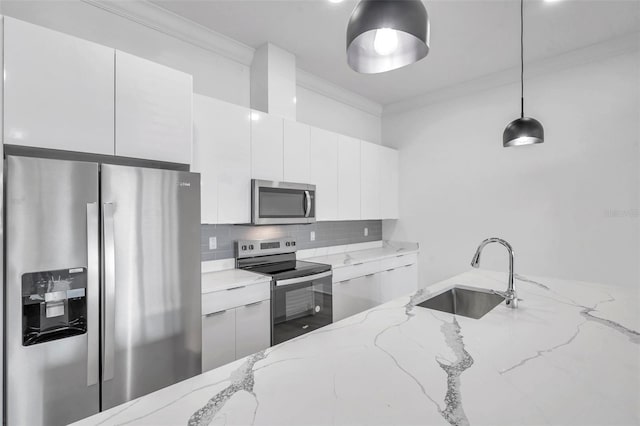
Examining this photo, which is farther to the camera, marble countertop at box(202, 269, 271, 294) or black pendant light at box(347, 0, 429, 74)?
marble countertop at box(202, 269, 271, 294)

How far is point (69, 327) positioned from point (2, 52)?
126cm

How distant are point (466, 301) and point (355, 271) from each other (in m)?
1.39

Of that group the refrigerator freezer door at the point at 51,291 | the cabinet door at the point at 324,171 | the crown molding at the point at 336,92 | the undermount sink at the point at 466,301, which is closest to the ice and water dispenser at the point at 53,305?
the refrigerator freezer door at the point at 51,291

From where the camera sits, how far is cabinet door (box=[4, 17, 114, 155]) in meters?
1.46

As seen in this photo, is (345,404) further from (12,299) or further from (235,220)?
(235,220)

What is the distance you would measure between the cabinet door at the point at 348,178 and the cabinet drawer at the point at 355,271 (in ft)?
1.85

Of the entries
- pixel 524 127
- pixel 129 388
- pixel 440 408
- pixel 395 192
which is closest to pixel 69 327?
pixel 129 388

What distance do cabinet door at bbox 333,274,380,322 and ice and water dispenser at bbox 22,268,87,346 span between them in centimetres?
203

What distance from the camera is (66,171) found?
4.85 ft

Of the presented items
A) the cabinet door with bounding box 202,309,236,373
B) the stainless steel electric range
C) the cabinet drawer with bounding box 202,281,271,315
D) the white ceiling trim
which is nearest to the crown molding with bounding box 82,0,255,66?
the white ceiling trim

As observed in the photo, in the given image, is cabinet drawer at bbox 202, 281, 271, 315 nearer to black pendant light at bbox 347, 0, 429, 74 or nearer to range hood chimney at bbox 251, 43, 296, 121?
range hood chimney at bbox 251, 43, 296, 121

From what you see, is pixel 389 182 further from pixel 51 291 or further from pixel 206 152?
pixel 51 291

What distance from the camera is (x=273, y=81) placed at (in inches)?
116

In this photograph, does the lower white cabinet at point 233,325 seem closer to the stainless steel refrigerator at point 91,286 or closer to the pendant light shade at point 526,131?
the stainless steel refrigerator at point 91,286
